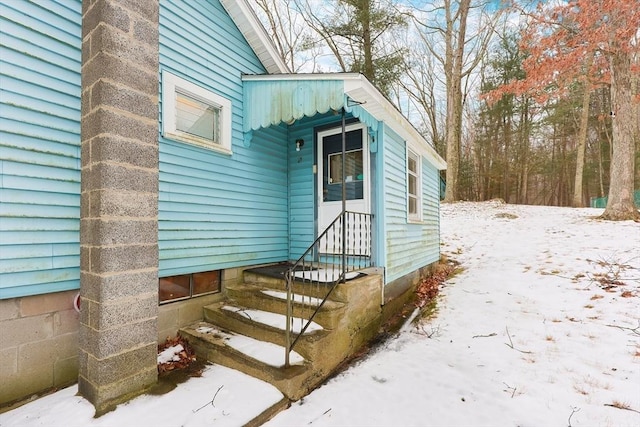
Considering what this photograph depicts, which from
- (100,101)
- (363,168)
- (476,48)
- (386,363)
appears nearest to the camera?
(100,101)

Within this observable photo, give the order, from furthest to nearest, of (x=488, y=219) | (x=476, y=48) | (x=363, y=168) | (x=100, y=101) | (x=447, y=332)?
(x=476, y=48), (x=488, y=219), (x=363, y=168), (x=447, y=332), (x=100, y=101)

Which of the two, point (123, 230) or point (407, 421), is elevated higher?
point (123, 230)

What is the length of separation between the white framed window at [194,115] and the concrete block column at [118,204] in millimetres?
938

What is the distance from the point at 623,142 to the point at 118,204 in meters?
12.9

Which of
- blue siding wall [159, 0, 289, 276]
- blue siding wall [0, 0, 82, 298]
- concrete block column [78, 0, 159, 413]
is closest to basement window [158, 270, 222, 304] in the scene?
blue siding wall [159, 0, 289, 276]

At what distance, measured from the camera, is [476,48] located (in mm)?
17984

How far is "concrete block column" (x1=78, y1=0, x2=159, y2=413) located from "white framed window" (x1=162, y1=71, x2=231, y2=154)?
3.08 ft

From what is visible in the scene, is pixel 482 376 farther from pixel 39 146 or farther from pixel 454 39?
pixel 454 39

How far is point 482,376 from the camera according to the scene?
123 inches

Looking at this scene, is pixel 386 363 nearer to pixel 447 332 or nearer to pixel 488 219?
pixel 447 332

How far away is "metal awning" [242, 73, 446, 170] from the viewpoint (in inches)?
142

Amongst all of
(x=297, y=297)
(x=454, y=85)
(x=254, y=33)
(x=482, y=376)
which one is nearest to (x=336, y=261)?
(x=297, y=297)

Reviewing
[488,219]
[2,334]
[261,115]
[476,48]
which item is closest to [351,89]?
[261,115]

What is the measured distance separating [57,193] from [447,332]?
4791 millimetres
